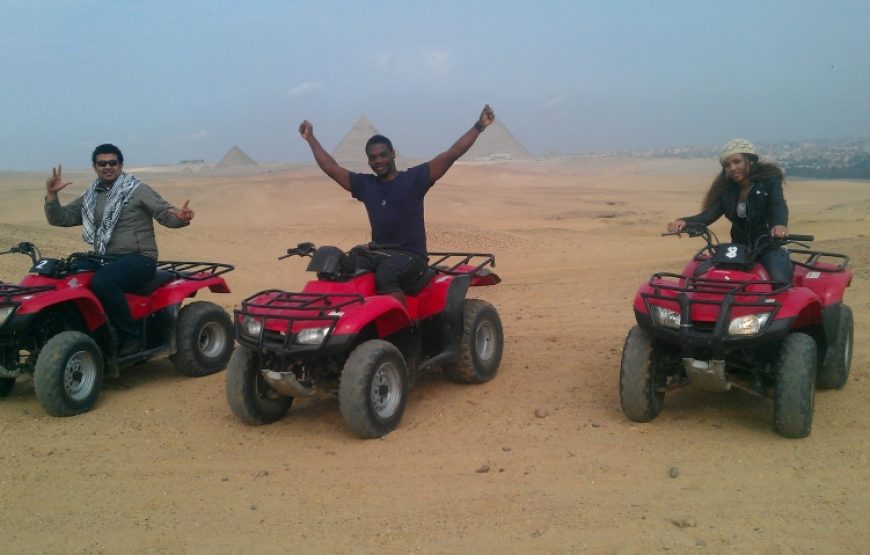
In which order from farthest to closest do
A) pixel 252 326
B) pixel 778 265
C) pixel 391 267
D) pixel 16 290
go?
pixel 16 290
pixel 391 267
pixel 778 265
pixel 252 326

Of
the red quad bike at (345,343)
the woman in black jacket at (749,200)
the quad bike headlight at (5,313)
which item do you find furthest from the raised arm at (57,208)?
the woman in black jacket at (749,200)

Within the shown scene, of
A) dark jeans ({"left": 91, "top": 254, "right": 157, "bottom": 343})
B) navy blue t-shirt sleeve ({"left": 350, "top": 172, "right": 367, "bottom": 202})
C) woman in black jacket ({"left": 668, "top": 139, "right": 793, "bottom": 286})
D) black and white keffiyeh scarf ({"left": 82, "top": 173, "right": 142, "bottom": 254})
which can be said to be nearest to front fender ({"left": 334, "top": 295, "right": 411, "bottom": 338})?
navy blue t-shirt sleeve ({"left": 350, "top": 172, "right": 367, "bottom": 202})

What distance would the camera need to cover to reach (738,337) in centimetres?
481

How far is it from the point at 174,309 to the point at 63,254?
7.77 m

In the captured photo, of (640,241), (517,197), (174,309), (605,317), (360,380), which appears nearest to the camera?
(360,380)

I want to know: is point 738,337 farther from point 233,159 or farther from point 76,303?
point 233,159

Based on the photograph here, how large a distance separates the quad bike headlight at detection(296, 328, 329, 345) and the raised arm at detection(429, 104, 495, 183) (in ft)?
5.31

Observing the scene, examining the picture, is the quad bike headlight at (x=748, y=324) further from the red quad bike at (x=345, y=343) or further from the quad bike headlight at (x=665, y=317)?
the red quad bike at (x=345, y=343)

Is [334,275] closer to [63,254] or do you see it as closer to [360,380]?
[360,380]

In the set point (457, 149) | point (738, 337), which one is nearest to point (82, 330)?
point (457, 149)

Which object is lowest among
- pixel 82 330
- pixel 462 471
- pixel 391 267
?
pixel 462 471

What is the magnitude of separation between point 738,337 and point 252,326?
3253mm

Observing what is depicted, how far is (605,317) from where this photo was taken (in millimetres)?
8891

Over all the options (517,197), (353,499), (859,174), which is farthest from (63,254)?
(859,174)
